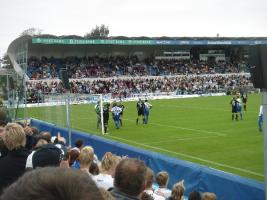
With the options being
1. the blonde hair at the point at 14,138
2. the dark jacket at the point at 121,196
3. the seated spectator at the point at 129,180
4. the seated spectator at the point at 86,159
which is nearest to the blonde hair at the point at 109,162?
the seated spectator at the point at 86,159

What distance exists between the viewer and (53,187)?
1344 mm

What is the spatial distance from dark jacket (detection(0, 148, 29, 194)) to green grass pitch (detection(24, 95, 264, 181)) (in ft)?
31.4

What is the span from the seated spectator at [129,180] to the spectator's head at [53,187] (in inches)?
66.8

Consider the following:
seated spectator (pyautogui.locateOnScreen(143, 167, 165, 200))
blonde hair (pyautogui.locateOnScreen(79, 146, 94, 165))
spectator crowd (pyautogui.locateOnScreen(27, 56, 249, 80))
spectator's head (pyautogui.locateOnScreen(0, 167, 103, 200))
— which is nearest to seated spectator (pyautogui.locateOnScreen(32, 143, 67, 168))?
seated spectator (pyautogui.locateOnScreen(143, 167, 165, 200))

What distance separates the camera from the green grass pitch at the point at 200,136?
15727 mm

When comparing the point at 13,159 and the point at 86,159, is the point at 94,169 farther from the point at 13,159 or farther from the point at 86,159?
the point at 13,159

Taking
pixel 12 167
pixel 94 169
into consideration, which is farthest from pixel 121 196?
pixel 94 169

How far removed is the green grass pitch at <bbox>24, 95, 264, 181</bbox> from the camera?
1573cm

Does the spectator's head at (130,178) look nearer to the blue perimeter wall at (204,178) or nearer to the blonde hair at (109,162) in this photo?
the blonde hair at (109,162)

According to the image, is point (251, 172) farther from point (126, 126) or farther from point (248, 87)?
point (248, 87)

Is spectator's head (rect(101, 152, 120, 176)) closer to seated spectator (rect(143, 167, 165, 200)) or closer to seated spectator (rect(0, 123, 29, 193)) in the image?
seated spectator (rect(143, 167, 165, 200))

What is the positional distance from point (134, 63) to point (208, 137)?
48.7m

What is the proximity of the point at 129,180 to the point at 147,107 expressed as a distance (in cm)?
2417

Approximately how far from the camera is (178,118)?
101 ft
